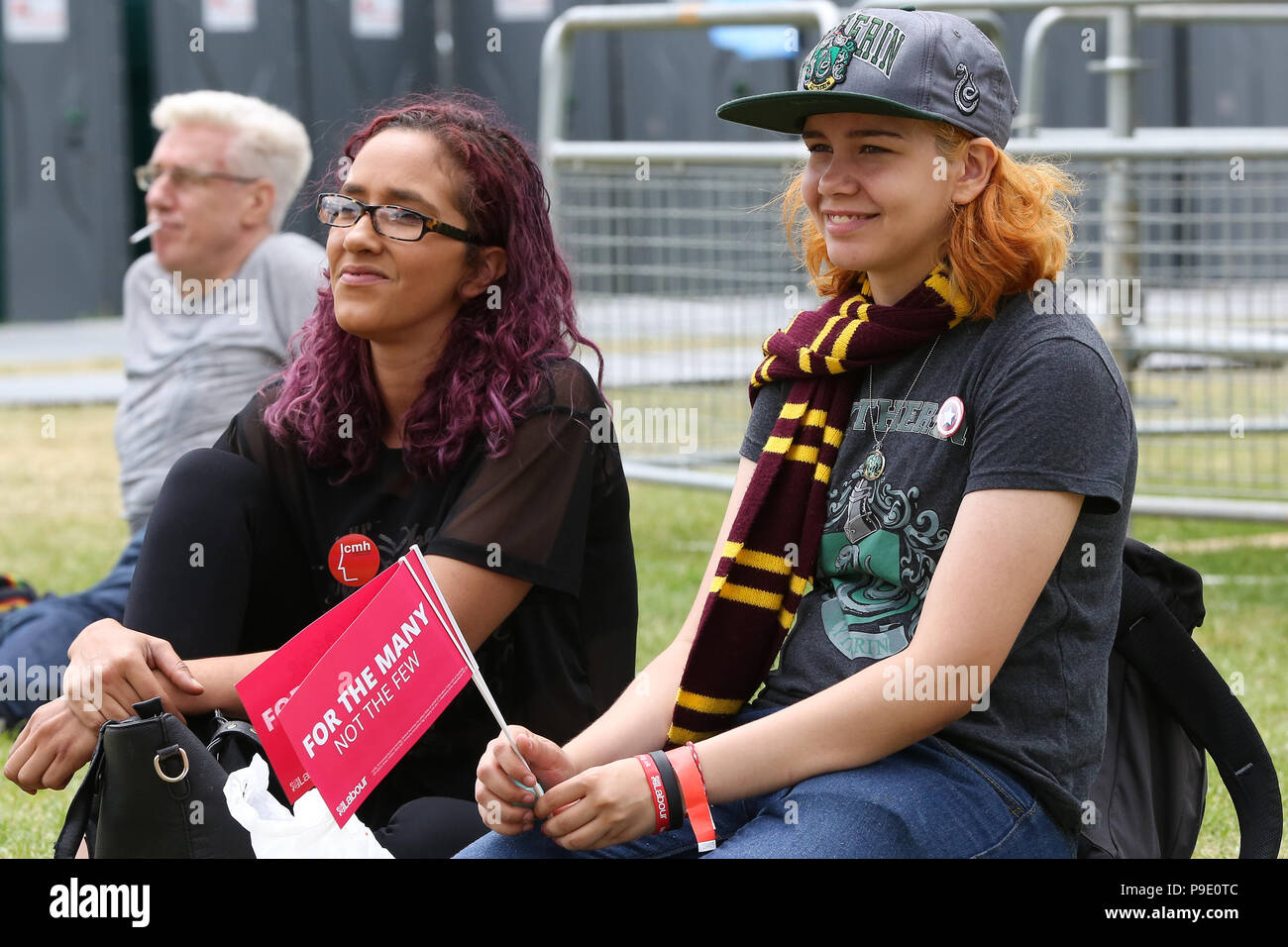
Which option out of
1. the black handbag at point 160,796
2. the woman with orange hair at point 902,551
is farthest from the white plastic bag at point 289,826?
the woman with orange hair at point 902,551

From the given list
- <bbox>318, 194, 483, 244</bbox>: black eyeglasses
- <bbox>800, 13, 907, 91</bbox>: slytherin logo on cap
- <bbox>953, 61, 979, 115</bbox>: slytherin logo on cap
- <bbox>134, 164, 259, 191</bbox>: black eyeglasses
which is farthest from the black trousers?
<bbox>134, 164, 259, 191</bbox>: black eyeglasses

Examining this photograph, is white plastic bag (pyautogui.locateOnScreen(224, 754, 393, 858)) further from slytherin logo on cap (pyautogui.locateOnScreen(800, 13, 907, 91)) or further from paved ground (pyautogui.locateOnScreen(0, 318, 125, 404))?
paved ground (pyautogui.locateOnScreen(0, 318, 125, 404))

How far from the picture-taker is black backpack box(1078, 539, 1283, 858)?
7.95 feet

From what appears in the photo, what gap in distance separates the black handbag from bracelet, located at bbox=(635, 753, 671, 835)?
60 centimetres

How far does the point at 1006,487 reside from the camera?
210 centimetres

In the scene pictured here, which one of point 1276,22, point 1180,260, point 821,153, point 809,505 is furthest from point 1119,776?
point 1276,22

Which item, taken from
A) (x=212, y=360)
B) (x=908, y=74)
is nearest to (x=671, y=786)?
(x=908, y=74)

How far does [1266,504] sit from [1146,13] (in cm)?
192

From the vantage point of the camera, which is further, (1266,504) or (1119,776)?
(1266,504)

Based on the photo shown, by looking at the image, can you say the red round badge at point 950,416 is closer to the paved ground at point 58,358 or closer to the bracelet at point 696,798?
the bracelet at point 696,798

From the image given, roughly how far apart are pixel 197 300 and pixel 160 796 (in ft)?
8.55

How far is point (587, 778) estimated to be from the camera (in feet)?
6.86

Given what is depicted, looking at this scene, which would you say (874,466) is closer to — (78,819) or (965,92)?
(965,92)

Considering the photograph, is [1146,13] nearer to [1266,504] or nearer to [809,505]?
[1266,504]
